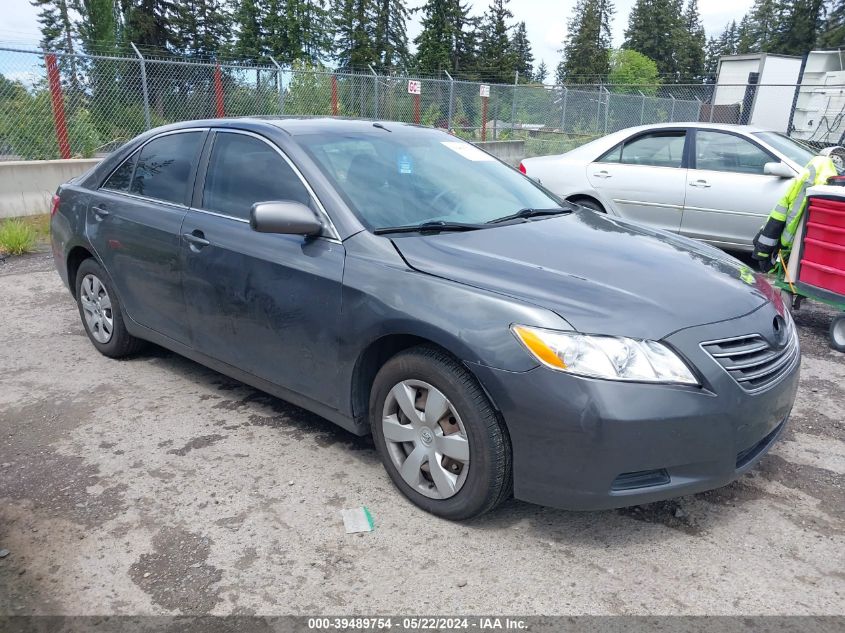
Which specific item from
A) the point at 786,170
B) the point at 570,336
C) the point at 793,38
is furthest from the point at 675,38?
the point at 570,336

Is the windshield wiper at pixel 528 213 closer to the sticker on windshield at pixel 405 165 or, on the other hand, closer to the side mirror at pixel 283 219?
the sticker on windshield at pixel 405 165

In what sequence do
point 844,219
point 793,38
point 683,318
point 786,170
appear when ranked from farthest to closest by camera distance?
point 793,38 → point 786,170 → point 844,219 → point 683,318

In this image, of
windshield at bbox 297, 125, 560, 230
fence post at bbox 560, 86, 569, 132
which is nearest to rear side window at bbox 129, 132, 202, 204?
windshield at bbox 297, 125, 560, 230

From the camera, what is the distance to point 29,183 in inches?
388

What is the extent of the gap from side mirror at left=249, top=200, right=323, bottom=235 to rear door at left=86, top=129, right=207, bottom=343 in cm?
100

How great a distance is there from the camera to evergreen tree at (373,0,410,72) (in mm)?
56594

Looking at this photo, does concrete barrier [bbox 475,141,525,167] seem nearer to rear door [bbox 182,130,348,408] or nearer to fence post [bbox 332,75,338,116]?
fence post [bbox 332,75,338,116]

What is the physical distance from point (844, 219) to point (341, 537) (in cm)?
427

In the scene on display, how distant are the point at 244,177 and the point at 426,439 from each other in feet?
5.96

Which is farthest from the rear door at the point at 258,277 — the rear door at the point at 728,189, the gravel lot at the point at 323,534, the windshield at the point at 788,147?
the windshield at the point at 788,147

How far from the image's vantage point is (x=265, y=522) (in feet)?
9.71

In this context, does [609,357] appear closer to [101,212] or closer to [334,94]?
[101,212]

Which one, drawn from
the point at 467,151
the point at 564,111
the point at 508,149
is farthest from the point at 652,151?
the point at 564,111

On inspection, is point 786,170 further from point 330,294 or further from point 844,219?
point 330,294
